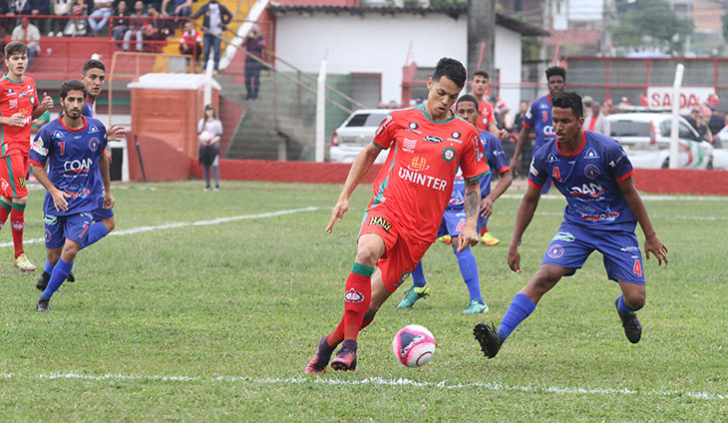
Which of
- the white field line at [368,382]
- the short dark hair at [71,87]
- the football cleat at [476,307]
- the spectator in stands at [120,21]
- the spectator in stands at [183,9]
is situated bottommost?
the football cleat at [476,307]

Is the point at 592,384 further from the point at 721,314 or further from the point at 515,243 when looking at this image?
the point at 721,314

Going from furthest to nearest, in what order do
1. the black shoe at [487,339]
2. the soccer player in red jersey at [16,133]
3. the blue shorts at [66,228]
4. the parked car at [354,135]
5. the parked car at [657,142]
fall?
the parked car at [354,135]
the parked car at [657,142]
the soccer player in red jersey at [16,133]
the blue shorts at [66,228]
the black shoe at [487,339]

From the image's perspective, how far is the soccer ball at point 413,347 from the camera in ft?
19.3

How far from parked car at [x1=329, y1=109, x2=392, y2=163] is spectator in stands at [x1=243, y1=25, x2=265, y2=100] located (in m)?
3.87

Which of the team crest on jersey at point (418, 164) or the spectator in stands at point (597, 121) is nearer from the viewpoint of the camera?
A: the team crest on jersey at point (418, 164)

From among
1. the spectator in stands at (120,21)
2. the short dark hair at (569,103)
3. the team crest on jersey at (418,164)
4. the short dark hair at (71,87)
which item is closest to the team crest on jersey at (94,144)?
the short dark hair at (71,87)

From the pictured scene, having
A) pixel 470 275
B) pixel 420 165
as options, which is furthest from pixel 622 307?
pixel 470 275

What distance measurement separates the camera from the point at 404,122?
248 inches

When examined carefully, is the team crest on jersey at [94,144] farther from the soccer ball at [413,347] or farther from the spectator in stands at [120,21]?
the spectator in stands at [120,21]

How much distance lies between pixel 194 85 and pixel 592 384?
21407 mm

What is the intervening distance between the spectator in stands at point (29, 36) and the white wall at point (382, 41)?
9.13m

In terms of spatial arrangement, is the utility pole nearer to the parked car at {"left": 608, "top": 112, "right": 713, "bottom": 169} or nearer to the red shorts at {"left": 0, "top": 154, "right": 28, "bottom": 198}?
the parked car at {"left": 608, "top": 112, "right": 713, "bottom": 169}

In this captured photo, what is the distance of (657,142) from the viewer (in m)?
23.5

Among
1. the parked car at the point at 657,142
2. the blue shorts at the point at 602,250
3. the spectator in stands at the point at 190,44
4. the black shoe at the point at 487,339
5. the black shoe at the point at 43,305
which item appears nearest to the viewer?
the black shoe at the point at 487,339
